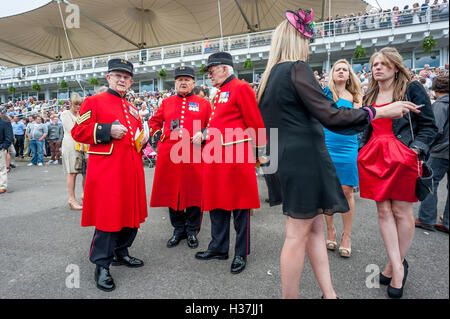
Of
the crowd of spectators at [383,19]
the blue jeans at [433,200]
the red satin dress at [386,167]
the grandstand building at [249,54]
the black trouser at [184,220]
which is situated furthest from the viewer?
the grandstand building at [249,54]

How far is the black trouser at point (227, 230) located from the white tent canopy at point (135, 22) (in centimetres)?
2757

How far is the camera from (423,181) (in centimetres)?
189

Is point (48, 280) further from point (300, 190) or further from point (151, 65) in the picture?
point (151, 65)

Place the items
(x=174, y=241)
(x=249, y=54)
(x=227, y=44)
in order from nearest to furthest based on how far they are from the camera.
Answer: (x=174, y=241) → (x=249, y=54) → (x=227, y=44)

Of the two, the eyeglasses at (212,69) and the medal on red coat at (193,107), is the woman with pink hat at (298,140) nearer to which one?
the eyeglasses at (212,69)

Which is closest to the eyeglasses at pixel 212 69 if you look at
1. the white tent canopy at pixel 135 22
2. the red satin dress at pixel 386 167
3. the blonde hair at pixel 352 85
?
the blonde hair at pixel 352 85

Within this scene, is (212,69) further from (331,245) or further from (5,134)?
(5,134)

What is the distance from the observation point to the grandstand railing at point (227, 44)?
15680 mm

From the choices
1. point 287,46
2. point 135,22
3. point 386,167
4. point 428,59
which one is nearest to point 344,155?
point 386,167

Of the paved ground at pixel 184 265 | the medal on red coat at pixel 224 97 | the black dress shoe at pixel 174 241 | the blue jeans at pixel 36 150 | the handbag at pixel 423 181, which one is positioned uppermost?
the medal on red coat at pixel 224 97

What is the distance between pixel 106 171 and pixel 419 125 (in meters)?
2.63

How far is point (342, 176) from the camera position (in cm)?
280

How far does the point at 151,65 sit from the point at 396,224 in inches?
978
